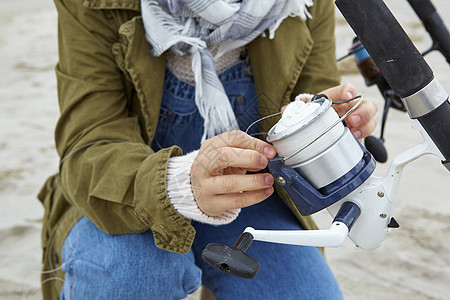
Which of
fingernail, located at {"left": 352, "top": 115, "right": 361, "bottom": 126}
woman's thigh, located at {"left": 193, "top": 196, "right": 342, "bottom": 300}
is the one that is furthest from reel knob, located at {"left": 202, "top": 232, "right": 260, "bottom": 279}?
woman's thigh, located at {"left": 193, "top": 196, "right": 342, "bottom": 300}

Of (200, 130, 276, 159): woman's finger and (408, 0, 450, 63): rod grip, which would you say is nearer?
(200, 130, 276, 159): woman's finger

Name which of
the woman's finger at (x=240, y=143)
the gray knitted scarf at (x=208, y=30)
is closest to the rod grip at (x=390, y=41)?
the woman's finger at (x=240, y=143)

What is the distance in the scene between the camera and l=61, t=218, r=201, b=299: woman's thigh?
90 centimetres

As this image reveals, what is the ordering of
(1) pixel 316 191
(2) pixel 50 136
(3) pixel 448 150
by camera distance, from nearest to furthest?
(3) pixel 448 150 → (1) pixel 316 191 → (2) pixel 50 136

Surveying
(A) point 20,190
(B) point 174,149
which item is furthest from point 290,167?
(A) point 20,190

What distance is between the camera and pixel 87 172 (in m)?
0.92

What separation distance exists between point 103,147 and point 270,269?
16.5 inches

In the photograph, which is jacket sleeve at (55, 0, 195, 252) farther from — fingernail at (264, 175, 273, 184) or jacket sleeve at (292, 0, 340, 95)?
jacket sleeve at (292, 0, 340, 95)

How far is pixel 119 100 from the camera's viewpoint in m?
1.04

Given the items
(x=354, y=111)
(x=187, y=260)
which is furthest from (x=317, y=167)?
(x=187, y=260)

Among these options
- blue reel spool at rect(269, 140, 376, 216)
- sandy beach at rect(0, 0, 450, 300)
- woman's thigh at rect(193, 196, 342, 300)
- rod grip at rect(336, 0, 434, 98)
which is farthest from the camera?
sandy beach at rect(0, 0, 450, 300)

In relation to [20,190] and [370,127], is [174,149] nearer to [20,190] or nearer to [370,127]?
[370,127]

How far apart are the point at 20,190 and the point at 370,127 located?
1.61 meters

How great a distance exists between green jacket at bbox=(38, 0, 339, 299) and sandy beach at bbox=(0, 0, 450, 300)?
13.6 inches
